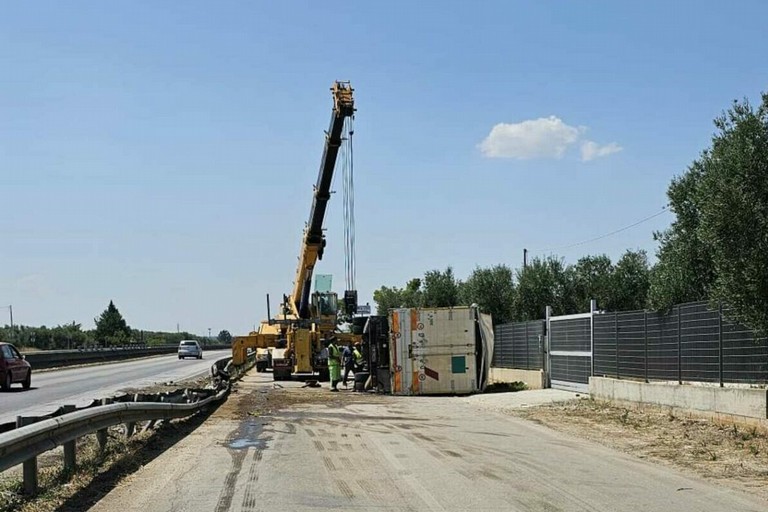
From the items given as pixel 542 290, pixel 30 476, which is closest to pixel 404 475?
pixel 30 476

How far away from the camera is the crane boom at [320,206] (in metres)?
30.4

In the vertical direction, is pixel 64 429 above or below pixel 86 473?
above

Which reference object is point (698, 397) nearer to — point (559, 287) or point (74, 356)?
point (559, 287)

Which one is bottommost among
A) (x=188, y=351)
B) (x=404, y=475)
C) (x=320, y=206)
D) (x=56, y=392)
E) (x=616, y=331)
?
(x=188, y=351)

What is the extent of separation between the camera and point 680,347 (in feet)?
57.3

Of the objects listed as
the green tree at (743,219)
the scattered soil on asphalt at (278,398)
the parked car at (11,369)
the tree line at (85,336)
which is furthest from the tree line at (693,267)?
the tree line at (85,336)

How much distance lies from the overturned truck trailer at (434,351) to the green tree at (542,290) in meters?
20.1

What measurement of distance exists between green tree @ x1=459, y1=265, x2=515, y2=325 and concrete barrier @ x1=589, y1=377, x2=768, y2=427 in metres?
27.5

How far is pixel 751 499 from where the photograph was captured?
9.09 meters

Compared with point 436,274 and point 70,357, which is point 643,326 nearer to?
point 70,357

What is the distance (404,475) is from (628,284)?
37.6 metres

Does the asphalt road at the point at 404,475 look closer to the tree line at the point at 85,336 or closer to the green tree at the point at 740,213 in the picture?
the green tree at the point at 740,213

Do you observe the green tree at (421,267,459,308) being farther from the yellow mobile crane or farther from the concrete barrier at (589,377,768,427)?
the concrete barrier at (589,377,768,427)

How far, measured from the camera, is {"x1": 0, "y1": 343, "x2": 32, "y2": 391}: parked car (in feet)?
91.5
